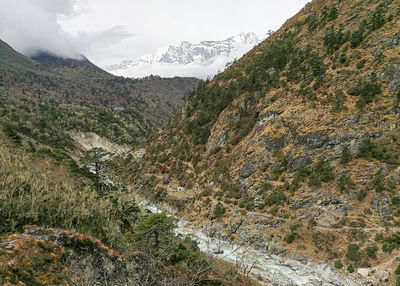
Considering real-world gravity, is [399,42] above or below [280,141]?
above

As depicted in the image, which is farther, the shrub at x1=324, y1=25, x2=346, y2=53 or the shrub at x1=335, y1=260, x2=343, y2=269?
the shrub at x1=324, y1=25, x2=346, y2=53

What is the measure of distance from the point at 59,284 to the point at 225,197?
→ 33.1m

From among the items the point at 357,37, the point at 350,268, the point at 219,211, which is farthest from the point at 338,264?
the point at 357,37

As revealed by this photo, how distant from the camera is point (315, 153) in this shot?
31.0m

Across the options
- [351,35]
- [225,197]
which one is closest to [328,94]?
[351,35]

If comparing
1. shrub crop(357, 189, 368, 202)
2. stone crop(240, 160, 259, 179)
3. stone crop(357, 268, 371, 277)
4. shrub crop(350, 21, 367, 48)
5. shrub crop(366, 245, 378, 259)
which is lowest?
stone crop(357, 268, 371, 277)

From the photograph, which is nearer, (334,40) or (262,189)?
(262,189)

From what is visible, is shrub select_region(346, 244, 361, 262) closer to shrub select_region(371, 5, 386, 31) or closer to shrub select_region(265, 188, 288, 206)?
shrub select_region(265, 188, 288, 206)

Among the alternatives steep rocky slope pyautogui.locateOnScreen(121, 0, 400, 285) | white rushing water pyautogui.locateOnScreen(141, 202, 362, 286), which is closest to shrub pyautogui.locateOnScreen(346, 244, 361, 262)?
steep rocky slope pyautogui.locateOnScreen(121, 0, 400, 285)

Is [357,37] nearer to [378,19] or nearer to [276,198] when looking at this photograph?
[378,19]

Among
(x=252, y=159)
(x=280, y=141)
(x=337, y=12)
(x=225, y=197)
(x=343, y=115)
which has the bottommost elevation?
(x=225, y=197)

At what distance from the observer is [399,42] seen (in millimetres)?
30984

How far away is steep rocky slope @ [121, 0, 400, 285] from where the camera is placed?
2416 cm

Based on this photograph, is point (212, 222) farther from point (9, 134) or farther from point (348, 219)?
point (9, 134)
